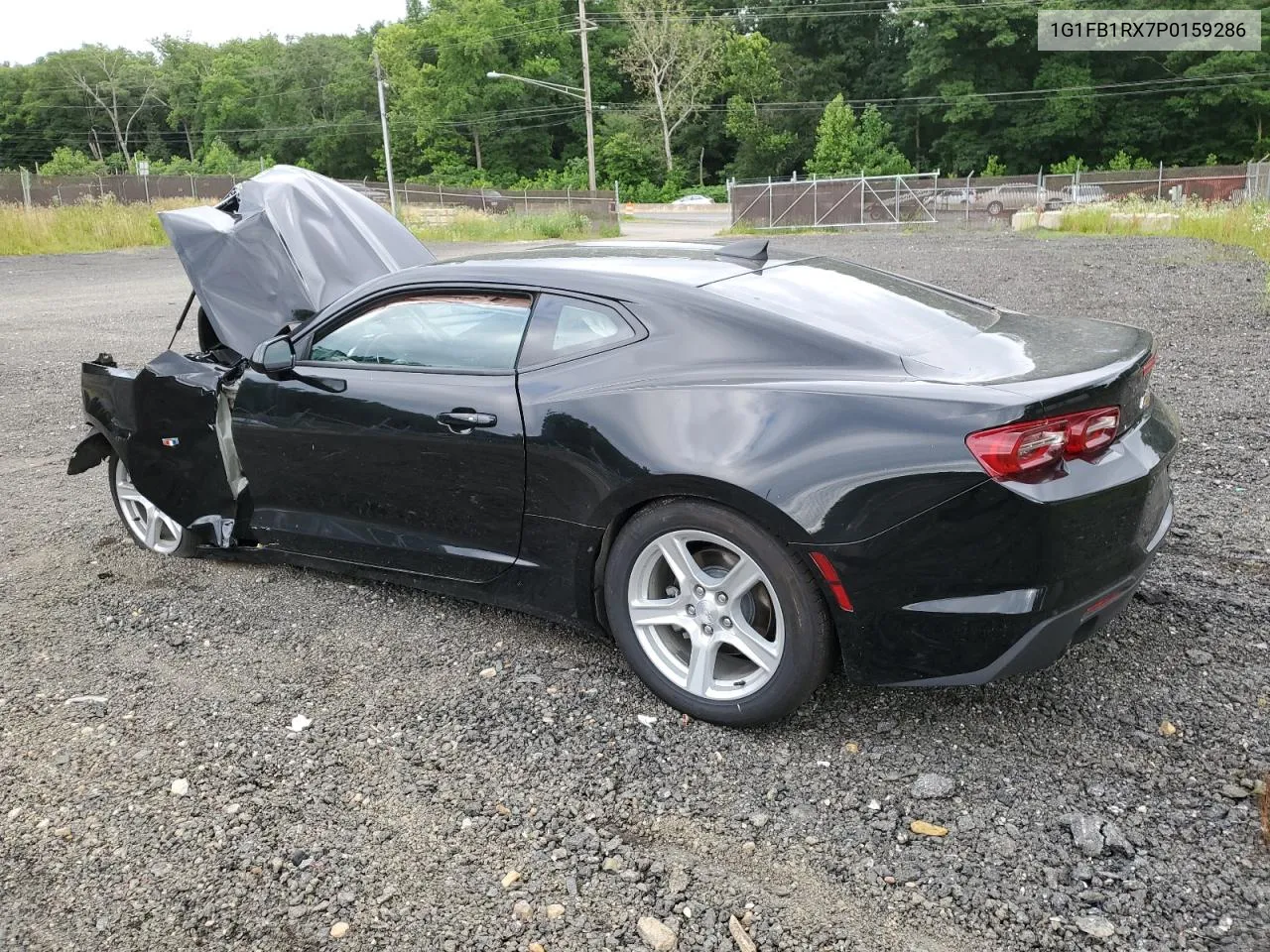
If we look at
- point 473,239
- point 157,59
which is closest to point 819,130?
point 473,239

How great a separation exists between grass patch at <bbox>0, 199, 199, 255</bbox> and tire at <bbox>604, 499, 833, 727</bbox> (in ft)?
94.1

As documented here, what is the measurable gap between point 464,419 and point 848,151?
216ft

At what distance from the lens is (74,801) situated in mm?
3043

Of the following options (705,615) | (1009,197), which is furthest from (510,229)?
(705,615)

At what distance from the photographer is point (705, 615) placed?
10.6 feet

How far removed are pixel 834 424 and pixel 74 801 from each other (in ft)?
8.14

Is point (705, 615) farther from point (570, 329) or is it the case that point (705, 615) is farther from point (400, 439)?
point (400, 439)

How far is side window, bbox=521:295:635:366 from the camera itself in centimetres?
349

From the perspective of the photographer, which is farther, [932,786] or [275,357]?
[275,357]

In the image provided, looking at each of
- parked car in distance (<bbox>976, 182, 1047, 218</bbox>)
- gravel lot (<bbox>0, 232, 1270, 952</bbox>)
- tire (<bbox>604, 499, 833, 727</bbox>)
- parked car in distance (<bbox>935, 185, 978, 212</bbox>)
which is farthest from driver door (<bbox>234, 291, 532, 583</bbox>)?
parked car in distance (<bbox>935, 185, 978, 212</bbox>)

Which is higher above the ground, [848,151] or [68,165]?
[68,165]

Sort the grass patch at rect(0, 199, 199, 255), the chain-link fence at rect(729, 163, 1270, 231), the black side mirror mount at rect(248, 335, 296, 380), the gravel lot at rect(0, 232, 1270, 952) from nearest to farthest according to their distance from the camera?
the gravel lot at rect(0, 232, 1270, 952), the black side mirror mount at rect(248, 335, 296, 380), the grass patch at rect(0, 199, 199, 255), the chain-link fence at rect(729, 163, 1270, 231)

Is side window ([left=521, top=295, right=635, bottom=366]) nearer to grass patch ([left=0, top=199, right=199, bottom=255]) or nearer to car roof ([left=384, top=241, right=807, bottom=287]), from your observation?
car roof ([left=384, top=241, right=807, bottom=287])

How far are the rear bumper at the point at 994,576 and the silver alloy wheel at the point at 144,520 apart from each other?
3.49m
